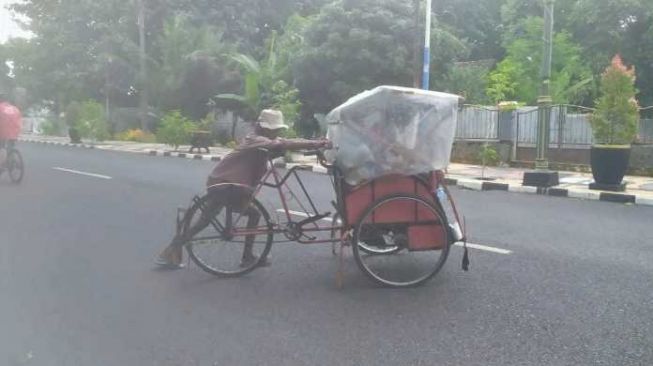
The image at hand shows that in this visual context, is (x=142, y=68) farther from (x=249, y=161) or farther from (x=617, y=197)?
(x=249, y=161)

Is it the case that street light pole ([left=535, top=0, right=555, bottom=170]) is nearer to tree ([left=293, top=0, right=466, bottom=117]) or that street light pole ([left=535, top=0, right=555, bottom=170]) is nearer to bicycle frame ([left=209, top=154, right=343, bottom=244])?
tree ([left=293, top=0, right=466, bottom=117])

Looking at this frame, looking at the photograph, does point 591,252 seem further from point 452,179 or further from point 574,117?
point 574,117

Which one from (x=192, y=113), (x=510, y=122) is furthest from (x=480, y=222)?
(x=192, y=113)

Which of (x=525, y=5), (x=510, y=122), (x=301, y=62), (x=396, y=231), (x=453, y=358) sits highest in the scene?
(x=525, y=5)

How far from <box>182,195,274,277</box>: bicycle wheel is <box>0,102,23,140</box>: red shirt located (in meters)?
7.11

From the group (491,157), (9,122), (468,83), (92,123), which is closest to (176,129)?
(92,123)

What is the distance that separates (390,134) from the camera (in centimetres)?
496

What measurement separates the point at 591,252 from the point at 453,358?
3.24 meters

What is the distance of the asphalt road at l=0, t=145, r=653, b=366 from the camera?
3.68m

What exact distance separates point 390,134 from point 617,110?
790 cm

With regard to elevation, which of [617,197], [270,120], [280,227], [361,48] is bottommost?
[617,197]

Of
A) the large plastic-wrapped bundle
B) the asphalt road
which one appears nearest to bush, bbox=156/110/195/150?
the asphalt road

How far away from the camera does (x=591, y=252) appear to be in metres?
6.20

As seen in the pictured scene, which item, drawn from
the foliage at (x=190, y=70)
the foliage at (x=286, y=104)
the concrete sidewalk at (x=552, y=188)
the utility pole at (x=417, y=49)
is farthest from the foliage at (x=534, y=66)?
the foliage at (x=190, y=70)
